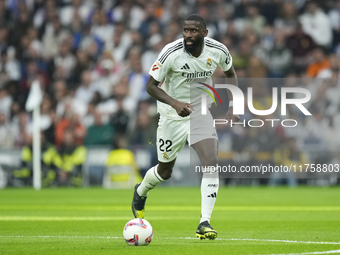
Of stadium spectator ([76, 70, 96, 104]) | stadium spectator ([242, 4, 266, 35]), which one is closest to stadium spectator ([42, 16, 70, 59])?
stadium spectator ([76, 70, 96, 104])

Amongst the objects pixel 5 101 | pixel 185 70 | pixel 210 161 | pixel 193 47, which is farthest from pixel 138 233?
pixel 5 101

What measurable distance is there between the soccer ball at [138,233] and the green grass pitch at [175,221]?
10 cm

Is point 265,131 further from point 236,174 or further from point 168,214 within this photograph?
point 168,214

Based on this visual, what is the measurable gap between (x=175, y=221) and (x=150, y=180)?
179 cm

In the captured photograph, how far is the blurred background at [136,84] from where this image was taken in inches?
711

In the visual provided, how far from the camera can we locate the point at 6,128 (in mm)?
20516

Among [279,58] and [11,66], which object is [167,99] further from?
[11,66]

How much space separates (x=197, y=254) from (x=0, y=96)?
1654 cm

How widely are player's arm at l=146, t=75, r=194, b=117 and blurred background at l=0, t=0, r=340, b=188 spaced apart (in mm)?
10295

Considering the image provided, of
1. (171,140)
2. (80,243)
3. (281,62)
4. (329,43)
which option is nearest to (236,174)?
(281,62)

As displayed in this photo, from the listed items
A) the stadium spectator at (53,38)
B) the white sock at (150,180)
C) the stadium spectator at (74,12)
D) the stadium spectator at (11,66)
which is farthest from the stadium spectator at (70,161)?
the white sock at (150,180)

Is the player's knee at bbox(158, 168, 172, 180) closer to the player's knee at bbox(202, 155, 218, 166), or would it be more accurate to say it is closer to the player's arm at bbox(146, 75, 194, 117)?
the player's knee at bbox(202, 155, 218, 166)

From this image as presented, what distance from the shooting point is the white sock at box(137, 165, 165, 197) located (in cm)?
877

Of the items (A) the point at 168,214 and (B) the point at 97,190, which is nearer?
(A) the point at 168,214
